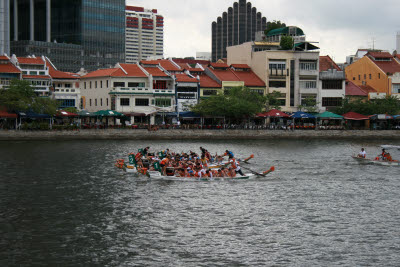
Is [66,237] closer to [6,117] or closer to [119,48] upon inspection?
[6,117]

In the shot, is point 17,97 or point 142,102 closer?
point 17,97

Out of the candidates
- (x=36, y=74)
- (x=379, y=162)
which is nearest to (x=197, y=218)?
(x=379, y=162)

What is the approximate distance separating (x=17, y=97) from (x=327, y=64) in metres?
66.3

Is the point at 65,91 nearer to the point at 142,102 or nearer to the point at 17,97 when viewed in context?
the point at 142,102

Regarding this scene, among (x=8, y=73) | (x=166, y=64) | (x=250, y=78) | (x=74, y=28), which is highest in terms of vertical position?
(x=74, y=28)

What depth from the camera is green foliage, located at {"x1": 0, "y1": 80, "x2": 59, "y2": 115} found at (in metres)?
81.1

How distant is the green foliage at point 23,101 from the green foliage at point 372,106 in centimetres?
5161

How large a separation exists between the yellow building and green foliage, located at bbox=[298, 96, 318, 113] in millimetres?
12794

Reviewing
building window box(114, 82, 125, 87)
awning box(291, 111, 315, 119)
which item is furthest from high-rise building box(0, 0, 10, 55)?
awning box(291, 111, 315, 119)

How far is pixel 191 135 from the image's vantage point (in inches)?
3408

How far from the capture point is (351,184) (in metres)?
44.5

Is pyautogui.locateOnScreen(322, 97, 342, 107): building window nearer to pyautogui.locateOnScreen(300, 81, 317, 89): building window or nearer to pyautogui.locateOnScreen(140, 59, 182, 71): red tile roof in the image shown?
A: pyautogui.locateOnScreen(300, 81, 317, 89): building window

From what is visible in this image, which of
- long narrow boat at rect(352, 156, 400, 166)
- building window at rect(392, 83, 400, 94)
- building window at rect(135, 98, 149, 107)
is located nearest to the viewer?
long narrow boat at rect(352, 156, 400, 166)

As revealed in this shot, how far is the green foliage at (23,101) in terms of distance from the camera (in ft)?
266
